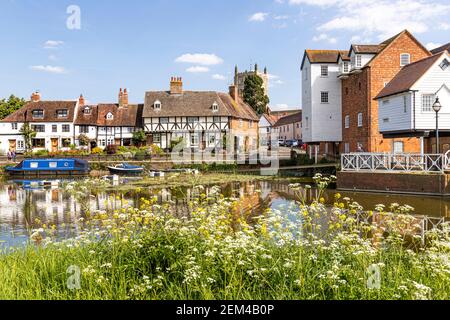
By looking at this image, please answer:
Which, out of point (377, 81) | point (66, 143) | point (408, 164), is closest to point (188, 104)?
point (66, 143)

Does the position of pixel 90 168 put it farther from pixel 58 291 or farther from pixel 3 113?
pixel 58 291

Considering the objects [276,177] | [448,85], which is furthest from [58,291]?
[276,177]

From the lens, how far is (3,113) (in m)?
71.4

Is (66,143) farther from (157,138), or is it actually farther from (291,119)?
(291,119)

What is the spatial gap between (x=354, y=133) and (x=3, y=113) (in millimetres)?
59316

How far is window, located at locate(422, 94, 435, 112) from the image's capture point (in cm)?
2784

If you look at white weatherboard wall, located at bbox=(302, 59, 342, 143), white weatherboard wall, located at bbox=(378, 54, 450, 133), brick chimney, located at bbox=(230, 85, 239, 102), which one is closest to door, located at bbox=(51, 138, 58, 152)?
brick chimney, located at bbox=(230, 85, 239, 102)

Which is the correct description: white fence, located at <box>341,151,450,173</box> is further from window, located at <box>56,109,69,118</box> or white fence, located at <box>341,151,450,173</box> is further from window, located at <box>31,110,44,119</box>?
window, located at <box>31,110,44,119</box>

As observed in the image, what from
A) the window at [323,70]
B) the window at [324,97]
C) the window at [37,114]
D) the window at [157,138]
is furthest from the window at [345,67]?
the window at [37,114]

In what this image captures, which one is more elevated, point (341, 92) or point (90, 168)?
point (341, 92)

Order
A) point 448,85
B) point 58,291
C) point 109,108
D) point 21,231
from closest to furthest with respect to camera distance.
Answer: point 58,291 → point 21,231 → point 448,85 → point 109,108

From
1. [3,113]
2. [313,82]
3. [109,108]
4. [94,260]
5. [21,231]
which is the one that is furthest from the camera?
[3,113]

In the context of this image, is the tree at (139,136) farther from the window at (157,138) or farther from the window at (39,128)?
the window at (39,128)
